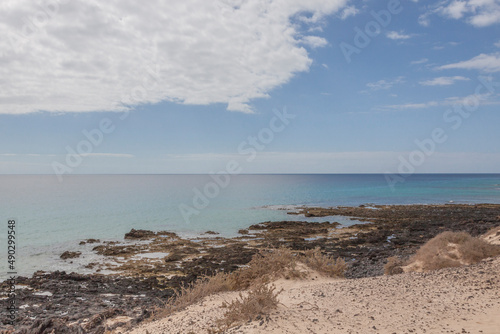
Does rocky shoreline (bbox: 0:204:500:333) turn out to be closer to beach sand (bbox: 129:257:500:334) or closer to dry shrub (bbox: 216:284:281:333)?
beach sand (bbox: 129:257:500:334)

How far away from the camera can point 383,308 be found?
268 inches

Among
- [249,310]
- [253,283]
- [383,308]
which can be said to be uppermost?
[249,310]

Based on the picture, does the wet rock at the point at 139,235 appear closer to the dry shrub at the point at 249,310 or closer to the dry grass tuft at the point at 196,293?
the dry grass tuft at the point at 196,293

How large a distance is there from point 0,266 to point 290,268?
16766 mm

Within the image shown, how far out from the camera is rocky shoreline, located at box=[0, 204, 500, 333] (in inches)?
409

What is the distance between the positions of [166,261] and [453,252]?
14.6 meters

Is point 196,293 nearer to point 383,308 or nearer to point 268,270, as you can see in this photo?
point 268,270

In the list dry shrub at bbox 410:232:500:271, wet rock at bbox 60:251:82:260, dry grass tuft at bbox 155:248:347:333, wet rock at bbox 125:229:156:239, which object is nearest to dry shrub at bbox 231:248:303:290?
dry grass tuft at bbox 155:248:347:333

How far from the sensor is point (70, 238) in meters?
25.7

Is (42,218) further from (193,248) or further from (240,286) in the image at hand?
(240,286)

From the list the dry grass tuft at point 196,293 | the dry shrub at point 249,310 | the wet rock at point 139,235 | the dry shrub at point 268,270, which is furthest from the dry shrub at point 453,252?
the wet rock at point 139,235

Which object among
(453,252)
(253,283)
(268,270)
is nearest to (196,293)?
(253,283)

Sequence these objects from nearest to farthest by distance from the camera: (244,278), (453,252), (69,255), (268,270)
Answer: (244,278)
(268,270)
(453,252)
(69,255)

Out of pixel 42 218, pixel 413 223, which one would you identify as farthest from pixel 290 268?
pixel 42 218
